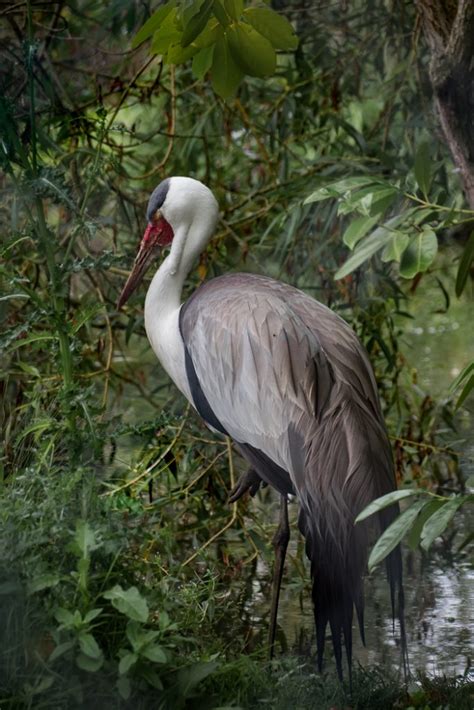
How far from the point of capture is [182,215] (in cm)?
507

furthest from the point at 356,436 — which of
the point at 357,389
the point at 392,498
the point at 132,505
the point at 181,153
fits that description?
the point at 181,153

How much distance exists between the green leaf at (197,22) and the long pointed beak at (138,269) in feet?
5.28

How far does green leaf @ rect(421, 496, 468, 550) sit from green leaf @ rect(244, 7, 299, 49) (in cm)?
154

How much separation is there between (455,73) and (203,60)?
32.4 inches

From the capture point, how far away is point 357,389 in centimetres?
438

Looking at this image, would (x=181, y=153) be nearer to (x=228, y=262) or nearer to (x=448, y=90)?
(x=228, y=262)

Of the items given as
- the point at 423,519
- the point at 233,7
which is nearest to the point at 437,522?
the point at 423,519

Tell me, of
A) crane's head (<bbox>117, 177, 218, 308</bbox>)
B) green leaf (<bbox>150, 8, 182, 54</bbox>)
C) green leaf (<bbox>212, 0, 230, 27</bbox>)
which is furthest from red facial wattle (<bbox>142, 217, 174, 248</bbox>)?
green leaf (<bbox>212, 0, 230, 27</bbox>)

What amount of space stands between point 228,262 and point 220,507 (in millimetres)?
1160

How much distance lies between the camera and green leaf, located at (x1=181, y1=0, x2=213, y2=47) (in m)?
3.61

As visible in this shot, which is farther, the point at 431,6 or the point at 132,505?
the point at 431,6

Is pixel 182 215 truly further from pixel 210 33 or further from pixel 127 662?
pixel 127 662

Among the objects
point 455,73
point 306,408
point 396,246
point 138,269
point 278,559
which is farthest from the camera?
point 138,269

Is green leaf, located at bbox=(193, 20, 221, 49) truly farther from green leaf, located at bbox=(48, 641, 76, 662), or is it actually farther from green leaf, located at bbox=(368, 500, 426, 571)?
green leaf, located at bbox=(48, 641, 76, 662)
